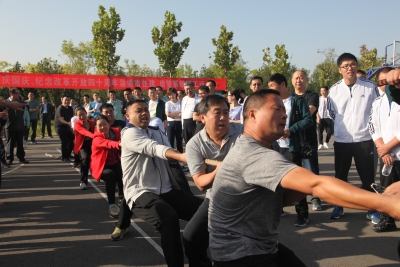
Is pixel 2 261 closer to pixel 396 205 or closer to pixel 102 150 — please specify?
pixel 102 150

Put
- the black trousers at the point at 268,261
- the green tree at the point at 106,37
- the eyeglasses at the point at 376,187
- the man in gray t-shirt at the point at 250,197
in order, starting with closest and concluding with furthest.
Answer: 1. the man in gray t-shirt at the point at 250,197
2. the black trousers at the point at 268,261
3. the eyeglasses at the point at 376,187
4. the green tree at the point at 106,37

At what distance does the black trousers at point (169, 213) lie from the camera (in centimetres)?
340

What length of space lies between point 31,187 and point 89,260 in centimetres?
456

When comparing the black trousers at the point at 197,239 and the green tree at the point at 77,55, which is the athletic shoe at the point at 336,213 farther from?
the green tree at the point at 77,55

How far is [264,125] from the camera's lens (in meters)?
2.23

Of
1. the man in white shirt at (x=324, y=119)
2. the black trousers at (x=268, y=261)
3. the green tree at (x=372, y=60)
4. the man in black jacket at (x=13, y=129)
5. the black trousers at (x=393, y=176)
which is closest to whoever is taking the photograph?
the black trousers at (x=268, y=261)

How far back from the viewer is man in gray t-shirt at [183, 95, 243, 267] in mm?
3260

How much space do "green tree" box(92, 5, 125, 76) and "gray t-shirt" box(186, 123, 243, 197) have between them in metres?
27.3

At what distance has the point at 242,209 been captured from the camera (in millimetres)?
2227

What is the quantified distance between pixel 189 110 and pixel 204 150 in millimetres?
6016

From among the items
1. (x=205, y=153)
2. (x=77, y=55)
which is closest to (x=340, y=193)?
(x=205, y=153)

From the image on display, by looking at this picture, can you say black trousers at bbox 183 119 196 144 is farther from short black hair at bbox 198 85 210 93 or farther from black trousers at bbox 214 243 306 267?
black trousers at bbox 214 243 306 267

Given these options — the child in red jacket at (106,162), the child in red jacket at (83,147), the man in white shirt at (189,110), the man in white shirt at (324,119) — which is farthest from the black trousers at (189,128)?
the man in white shirt at (324,119)

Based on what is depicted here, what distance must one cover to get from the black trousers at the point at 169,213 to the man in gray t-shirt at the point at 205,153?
0.15 meters
